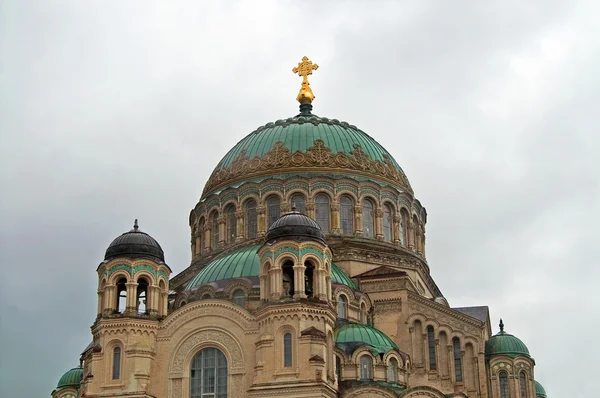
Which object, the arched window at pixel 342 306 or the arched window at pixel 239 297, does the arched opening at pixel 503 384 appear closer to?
the arched window at pixel 342 306

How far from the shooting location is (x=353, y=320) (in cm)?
4422

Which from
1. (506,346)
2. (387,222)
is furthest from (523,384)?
(387,222)

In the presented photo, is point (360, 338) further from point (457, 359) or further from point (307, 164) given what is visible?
point (307, 164)

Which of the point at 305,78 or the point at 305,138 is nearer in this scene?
the point at 305,138

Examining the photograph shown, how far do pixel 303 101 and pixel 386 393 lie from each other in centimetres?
2233

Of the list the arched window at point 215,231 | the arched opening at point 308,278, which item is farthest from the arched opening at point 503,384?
the arched window at point 215,231

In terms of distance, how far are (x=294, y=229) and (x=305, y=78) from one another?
19.5 meters

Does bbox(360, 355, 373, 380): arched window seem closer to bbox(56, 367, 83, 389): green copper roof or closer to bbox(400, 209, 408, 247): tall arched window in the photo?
bbox(400, 209, 408, 247): tall arched window

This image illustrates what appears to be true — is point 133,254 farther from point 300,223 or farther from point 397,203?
point 397,203

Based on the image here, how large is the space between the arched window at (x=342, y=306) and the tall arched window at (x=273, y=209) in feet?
24.9

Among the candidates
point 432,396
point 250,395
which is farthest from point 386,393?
point 250,395

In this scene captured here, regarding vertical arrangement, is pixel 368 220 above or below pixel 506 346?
above

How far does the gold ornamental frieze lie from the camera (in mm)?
51688

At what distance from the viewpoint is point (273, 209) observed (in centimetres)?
5072
